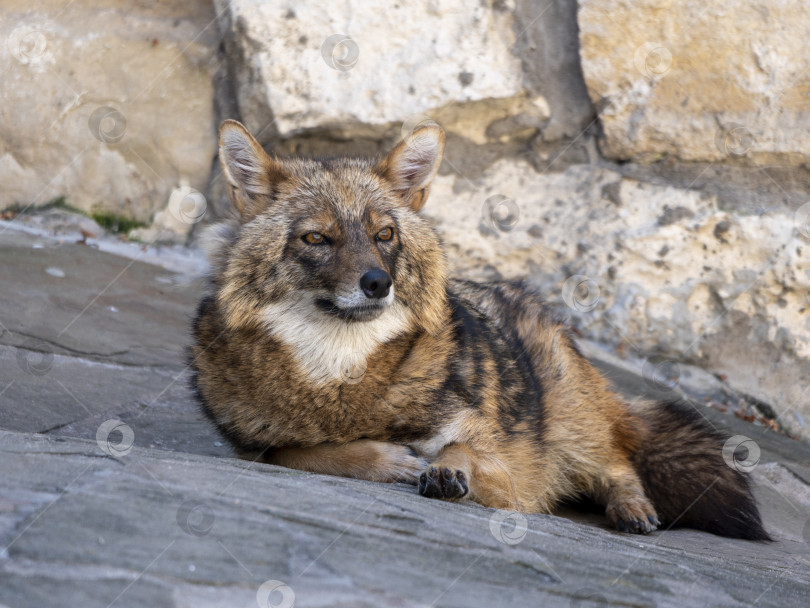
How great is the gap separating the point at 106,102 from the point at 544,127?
142 inches

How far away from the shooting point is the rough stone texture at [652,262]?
19.6ft

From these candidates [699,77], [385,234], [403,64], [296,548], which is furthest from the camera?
[403,64]

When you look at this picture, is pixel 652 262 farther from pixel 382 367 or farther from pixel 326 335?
pixel 326 335

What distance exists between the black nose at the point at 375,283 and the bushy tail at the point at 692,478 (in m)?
2.06

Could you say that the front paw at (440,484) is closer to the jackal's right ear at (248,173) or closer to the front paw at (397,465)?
the front paw at (397,465)

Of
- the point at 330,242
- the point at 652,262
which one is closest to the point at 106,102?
the point at 330,242

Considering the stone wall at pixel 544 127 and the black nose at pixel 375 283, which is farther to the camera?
the stone wall at pixel 544 127

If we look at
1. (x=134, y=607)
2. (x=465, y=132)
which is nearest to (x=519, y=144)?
(x=465, y=132)

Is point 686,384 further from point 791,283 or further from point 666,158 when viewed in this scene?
point 666,158

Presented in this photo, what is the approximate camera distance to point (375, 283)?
3.85 metres

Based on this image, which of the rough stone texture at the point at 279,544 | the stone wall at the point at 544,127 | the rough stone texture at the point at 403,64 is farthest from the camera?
the rough stone texture at the point at 403,64

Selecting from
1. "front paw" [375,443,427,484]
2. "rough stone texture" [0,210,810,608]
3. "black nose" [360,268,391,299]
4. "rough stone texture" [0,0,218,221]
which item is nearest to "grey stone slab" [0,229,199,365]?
"rough stone texture" [0,0,218,221]

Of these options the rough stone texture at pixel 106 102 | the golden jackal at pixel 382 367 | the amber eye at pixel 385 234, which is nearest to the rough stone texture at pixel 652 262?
the golden jackal at pixel 382 367

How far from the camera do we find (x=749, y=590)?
2.92m
